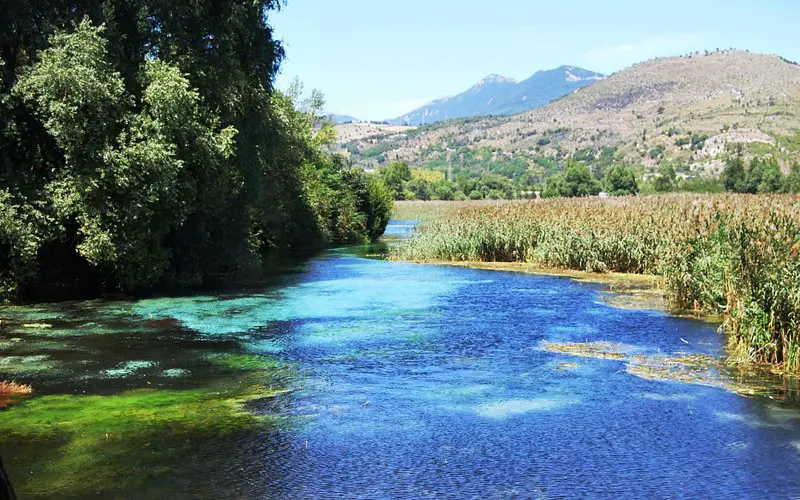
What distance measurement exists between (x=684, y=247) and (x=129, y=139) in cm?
1478

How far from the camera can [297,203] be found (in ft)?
151

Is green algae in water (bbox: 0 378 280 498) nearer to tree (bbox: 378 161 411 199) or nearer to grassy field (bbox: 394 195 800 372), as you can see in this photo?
grassy field (bbox: 394 195 800 372)

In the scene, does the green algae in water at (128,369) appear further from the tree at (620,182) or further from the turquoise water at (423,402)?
the tree at (620,182)

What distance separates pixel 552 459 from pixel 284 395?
4500 millimetres

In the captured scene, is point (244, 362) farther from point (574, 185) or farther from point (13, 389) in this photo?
point (574, 185)

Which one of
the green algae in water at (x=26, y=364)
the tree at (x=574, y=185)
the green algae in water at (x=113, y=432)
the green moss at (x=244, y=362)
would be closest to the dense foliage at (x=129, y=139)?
the green algae in water at (x=26, y=364)

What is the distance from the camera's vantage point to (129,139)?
21547 millimetres

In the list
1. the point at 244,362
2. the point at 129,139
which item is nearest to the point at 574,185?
the point at 129,139

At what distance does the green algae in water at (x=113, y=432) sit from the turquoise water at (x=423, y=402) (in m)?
0.08

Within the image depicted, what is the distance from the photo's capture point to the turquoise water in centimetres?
825

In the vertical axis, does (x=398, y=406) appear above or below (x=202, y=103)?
below

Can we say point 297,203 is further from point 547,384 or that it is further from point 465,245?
point 547,384

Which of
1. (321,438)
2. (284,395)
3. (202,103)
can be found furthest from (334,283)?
(321,438)

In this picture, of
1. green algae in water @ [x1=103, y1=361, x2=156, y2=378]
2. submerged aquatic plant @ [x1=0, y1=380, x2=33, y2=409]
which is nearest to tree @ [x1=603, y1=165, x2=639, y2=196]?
green algae in water @ [x1=103, y1=361, x2=156, y2=378]
